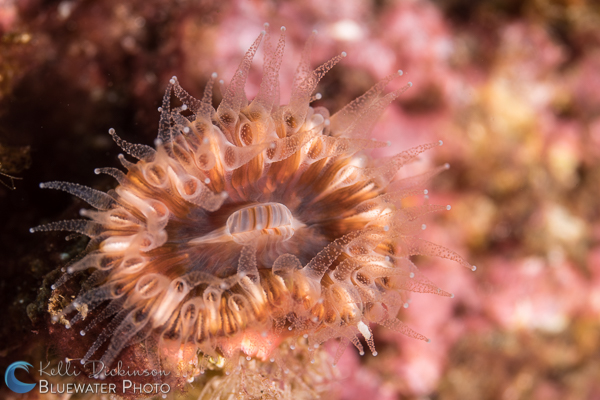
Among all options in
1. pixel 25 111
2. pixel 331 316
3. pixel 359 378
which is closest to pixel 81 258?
pixel 331 316

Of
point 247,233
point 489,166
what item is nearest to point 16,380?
point 247,233

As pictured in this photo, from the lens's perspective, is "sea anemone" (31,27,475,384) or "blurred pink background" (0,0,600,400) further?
"blurred pink background" (0,0,600,400)

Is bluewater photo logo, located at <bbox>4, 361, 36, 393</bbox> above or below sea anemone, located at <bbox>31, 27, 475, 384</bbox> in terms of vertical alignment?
below

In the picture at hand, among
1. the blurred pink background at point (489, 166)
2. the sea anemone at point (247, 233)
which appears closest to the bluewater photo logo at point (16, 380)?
the sea anemone at point (247, 233)

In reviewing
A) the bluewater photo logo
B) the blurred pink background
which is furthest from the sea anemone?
the blurred pink background

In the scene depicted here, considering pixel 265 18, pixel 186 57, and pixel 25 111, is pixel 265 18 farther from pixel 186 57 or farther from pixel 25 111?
pixel 25 111

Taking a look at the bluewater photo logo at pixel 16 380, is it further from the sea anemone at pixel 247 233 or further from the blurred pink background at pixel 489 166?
the blurred pink background at pixel 489 166

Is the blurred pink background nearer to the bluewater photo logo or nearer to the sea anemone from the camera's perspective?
the sea anemone
